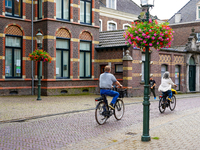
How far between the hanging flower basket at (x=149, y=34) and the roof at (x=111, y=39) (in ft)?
43.1

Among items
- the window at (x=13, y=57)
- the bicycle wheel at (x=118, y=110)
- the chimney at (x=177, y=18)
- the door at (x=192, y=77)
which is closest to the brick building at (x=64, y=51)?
the window at (x=13, y=57)

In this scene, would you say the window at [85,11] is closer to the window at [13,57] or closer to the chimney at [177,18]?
the window at [13,57]

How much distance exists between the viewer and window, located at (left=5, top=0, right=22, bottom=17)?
755 inches

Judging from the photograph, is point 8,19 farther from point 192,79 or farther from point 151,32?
point 192,79

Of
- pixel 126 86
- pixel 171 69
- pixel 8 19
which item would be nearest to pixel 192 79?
pixel 171 69

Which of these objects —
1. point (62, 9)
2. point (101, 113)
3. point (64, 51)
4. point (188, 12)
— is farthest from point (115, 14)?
point (101, 113)

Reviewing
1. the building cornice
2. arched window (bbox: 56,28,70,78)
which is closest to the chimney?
the building cornice

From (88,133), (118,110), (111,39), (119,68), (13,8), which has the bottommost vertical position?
(88,133)

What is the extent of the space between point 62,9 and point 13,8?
11.5ft

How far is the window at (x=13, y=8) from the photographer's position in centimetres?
1917

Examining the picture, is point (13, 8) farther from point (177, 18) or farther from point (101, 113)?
point (177, 18)

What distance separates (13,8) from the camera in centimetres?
1942

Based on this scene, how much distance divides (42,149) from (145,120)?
2.48 metres

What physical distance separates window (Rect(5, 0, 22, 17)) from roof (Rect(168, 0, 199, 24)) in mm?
26484
